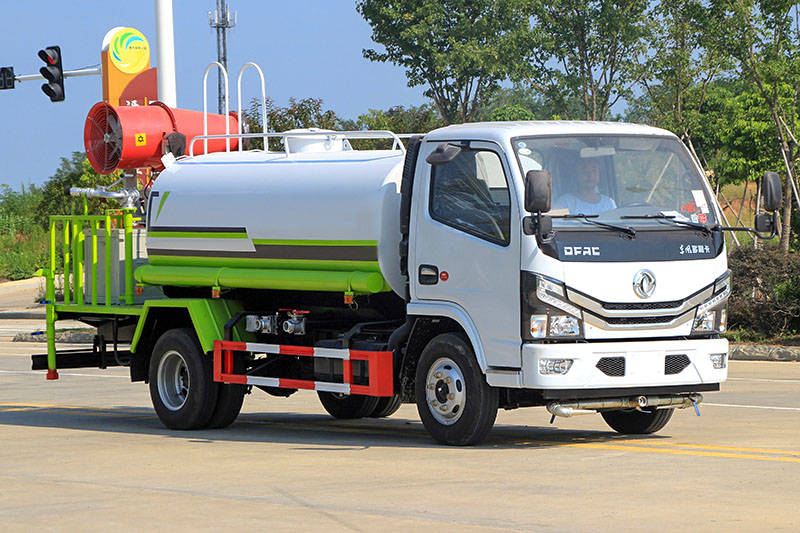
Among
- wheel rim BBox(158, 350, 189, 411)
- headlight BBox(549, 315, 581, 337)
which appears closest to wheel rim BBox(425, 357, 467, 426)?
headlight BBox(549, 315, 581, 337)

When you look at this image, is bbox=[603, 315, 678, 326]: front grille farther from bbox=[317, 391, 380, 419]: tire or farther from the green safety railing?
the green safety railing

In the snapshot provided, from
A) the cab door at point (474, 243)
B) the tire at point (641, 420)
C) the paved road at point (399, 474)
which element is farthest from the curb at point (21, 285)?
the cab door at point (474, 243)

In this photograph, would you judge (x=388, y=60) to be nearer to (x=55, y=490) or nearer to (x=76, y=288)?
(x=76, y=288)

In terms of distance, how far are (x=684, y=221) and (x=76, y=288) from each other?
7.06 metres

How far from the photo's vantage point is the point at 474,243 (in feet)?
36.9

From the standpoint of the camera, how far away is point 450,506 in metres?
8.53

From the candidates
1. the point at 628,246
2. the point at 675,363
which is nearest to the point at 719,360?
the point at 675,363

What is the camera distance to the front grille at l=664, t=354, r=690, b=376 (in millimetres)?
11062

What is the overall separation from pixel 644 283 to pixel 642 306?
0.18 metres

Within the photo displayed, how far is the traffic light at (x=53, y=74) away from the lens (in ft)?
114

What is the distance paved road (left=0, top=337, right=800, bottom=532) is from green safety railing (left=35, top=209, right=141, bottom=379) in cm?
125

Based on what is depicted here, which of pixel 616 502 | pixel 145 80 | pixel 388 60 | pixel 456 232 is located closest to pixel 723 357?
pixel 456 232

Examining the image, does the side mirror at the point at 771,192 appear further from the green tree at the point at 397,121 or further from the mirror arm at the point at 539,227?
the green tree at the point at 397,121

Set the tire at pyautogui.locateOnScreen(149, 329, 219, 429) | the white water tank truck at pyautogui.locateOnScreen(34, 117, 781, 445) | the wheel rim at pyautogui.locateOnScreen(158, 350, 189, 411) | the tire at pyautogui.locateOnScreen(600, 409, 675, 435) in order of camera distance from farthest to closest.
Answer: the wheel rim at pyautogui.locateOnScreen(158, 350, 189, 411), the tire at pyautogui.locateOnScreen(149, 329, 219, 429), the tire at pyautogui.locateOnScreen(600, 409, 675, 435), the white water tank truck at pyautogui.locateOnScreen(34, 117, 781, 445)
